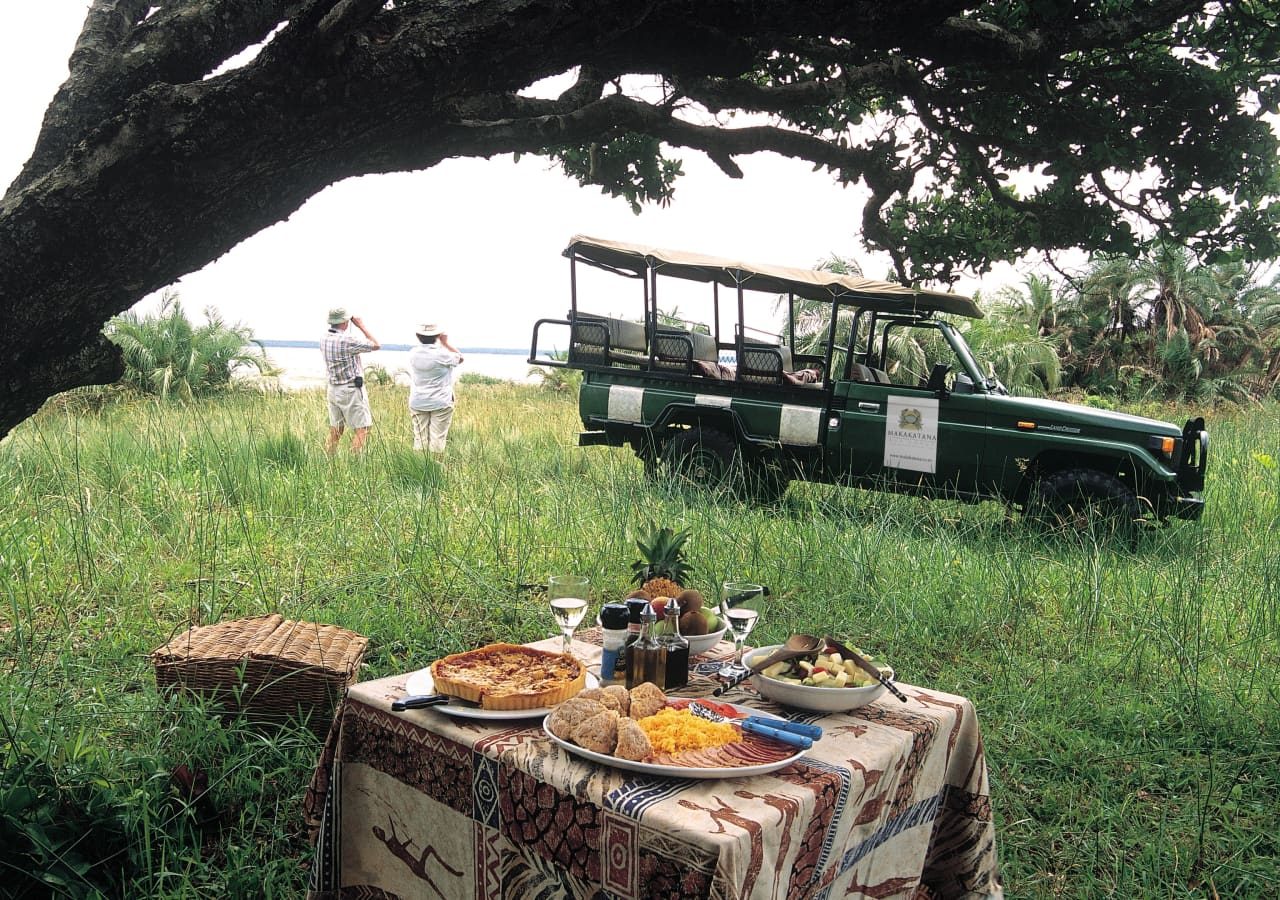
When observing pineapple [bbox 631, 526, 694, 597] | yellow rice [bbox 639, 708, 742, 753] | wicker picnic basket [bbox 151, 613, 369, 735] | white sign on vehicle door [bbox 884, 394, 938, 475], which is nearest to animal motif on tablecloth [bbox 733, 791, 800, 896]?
yellow rice [bbox 639, 708, 742, 753]

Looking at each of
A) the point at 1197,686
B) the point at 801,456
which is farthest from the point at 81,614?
the point at 801,456

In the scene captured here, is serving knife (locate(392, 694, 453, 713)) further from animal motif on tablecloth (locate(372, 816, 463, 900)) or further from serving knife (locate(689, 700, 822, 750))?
serving knife (locate(689, 700, 822, 750))

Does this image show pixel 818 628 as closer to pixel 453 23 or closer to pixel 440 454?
pixel 453 23

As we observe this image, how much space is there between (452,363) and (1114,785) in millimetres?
9037

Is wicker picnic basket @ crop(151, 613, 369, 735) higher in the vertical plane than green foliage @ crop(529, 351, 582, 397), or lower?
lower

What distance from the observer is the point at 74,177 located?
2.58m

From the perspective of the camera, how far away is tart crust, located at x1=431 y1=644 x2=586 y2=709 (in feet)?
7.91

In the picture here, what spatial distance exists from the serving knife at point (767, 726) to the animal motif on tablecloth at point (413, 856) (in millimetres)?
732

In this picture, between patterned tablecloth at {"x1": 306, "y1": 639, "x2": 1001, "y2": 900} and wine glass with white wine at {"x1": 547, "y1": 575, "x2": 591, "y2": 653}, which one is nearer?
patterned tablecloth at {"x1": 306, "y1": 639, "x2": 1001, "y2": 900}

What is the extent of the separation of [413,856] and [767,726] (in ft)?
3.43

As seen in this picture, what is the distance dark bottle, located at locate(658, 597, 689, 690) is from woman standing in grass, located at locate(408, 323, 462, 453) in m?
8.92

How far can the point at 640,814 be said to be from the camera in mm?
1920

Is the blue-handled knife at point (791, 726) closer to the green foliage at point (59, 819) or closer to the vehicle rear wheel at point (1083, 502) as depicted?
the green foliage at point (59, 819)

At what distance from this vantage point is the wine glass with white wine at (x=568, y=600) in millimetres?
2807
